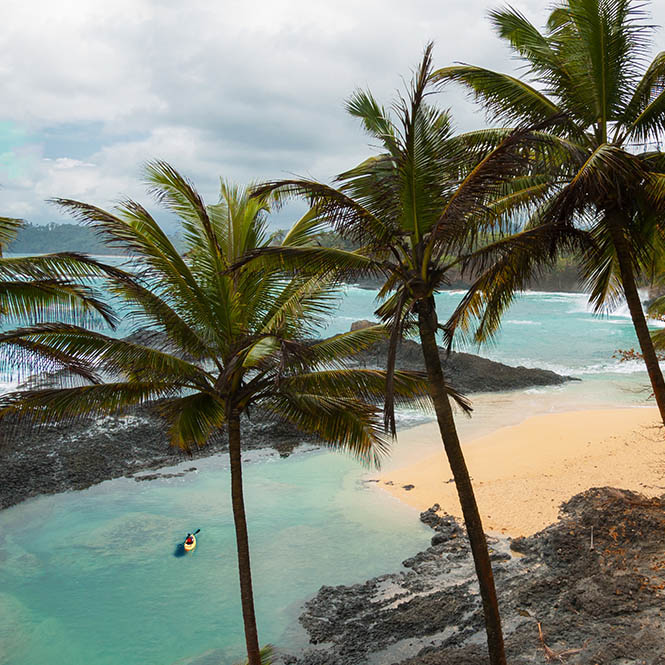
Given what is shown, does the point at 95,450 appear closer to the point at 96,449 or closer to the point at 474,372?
the point at 96,449

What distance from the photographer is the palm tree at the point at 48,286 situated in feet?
26.5

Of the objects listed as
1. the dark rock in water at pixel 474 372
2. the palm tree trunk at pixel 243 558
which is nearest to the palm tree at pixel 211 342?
the palm tree trunk at pixel 243 558

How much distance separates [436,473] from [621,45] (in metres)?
13.1

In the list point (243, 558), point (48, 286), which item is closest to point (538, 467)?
point (243, 558)

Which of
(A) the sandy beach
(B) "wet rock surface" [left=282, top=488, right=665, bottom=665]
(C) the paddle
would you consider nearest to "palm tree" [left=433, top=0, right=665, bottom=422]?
(B) "wet rock surface" [left=282, top=488, right=665, bottom=665]

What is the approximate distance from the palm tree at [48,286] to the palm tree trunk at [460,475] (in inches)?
158

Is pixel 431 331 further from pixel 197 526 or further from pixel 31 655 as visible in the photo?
pixel 197 526

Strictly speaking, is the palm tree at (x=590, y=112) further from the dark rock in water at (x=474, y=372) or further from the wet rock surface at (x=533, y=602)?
the dark rock in water at (x=474, y=372)

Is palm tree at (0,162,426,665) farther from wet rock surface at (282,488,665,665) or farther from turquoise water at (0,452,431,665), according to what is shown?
turquoise water at (0,452,431,665)

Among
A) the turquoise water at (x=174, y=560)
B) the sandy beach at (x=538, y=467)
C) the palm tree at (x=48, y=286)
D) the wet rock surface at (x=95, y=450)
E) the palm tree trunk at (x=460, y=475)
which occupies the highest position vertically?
the palm tree at (x=48, y=286)

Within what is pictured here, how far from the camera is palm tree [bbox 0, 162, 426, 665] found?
26.0ft

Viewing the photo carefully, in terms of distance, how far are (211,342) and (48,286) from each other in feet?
7.67

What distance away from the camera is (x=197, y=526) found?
53.0 ft

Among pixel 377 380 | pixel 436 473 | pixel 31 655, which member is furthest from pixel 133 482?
pixel 377 380
